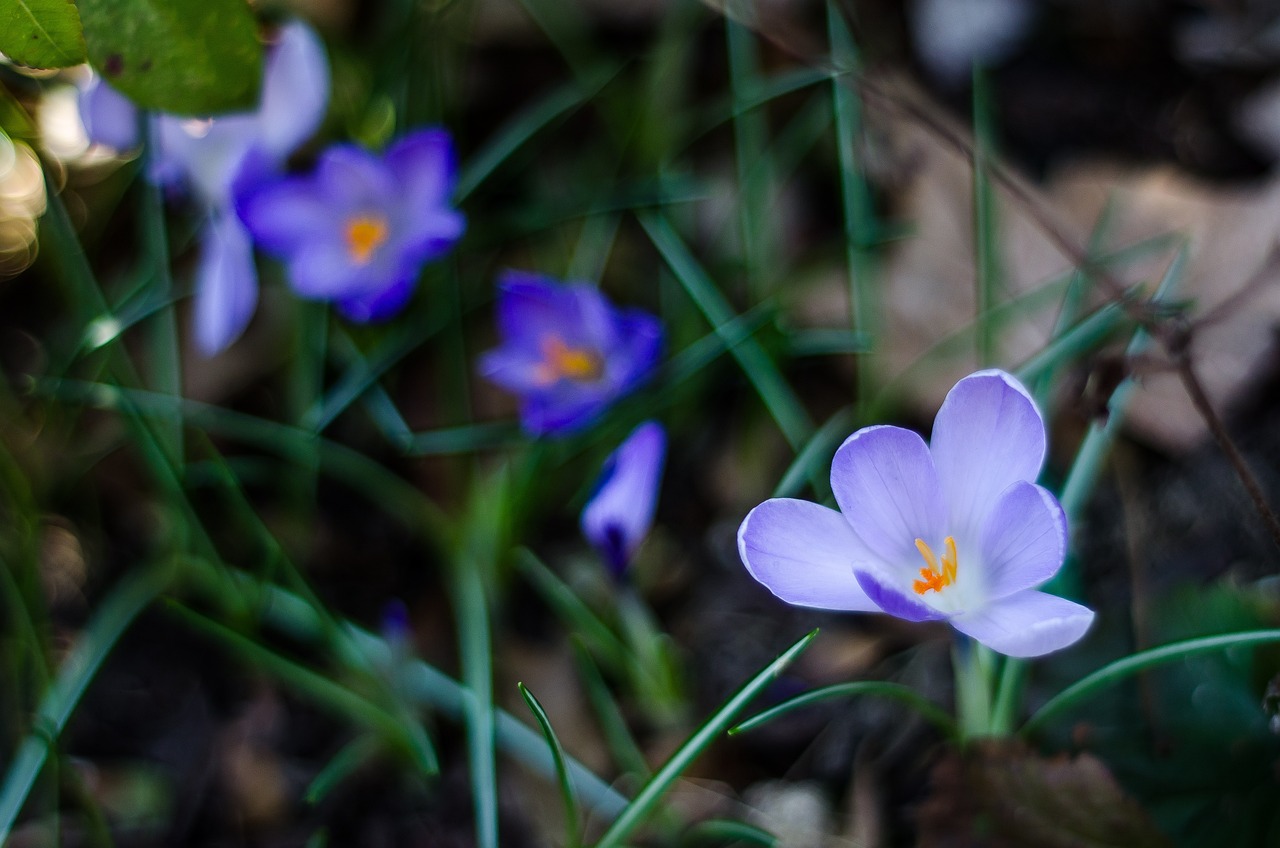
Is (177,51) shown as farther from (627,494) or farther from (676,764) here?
(676,764)

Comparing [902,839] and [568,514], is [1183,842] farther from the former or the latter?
[568,514]

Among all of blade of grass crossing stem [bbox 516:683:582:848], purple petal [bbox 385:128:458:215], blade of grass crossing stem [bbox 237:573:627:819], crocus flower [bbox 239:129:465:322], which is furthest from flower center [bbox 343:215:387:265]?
blade of grass crossing stem [bbox 516:683:582:848]

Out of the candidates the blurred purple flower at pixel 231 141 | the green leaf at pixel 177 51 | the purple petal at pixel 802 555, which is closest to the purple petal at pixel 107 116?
the blurred purple flower at pixel 231 141

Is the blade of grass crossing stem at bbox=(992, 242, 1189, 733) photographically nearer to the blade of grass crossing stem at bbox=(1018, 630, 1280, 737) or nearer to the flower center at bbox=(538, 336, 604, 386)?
the blade of grass crossing stem at bbox=(1018, 630, 1280, 737)

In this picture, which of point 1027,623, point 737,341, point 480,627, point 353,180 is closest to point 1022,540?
point 1027,623

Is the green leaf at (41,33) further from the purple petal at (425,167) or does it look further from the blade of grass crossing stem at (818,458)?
the blade of grass crossing stem at (818,458)
